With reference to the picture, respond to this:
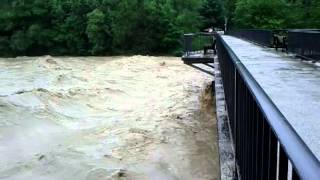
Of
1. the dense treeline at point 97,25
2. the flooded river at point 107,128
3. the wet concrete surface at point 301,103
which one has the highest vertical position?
the wet concrete surface at point 301,103

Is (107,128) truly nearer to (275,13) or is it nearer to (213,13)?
(275,13)

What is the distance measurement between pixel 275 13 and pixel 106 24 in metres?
20.7

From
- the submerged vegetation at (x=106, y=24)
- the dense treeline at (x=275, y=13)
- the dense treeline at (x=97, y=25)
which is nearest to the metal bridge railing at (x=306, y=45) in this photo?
the dense treeline at (x=275, y=13)

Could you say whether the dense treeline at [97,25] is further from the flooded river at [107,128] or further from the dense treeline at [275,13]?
the flooded river at [107,128]

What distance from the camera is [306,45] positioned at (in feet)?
32.9

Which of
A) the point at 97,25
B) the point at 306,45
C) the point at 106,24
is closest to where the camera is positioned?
the point at 306,45

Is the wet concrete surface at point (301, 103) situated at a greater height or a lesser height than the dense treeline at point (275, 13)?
greater

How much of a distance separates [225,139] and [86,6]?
188ft

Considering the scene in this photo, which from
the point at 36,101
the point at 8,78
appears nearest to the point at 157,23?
the point at 8,78

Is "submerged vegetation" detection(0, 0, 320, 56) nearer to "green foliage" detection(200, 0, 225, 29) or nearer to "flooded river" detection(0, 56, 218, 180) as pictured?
"green foliage" detection(200, 0, 225, 29)

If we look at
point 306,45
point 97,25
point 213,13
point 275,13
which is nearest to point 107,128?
point 306,45

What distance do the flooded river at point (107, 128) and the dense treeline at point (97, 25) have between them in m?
20.4

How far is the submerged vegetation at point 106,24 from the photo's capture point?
57.4 m

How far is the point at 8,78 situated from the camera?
1428 inches
